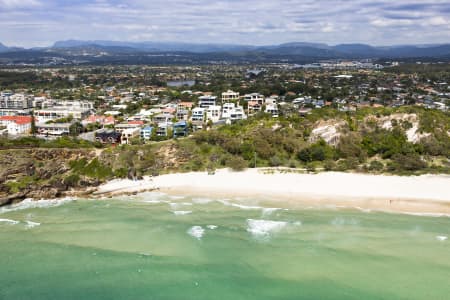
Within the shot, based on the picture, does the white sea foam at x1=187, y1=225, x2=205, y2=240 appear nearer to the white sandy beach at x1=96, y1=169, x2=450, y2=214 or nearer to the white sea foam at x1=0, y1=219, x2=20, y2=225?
the white sandy beach at x1=96, y1=169, x2=450, y2=214

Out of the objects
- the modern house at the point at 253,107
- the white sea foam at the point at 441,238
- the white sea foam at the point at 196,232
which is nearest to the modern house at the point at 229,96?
the modern house at the point at 253,107

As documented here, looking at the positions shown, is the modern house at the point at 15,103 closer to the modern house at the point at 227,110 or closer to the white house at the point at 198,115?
the white house at the point at 198,115

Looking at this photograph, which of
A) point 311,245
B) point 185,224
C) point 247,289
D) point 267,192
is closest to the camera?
point 247,289

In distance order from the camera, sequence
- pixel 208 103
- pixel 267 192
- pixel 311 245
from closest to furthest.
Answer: pixel 311 245 → pixel 267 192 → pixel 208 103

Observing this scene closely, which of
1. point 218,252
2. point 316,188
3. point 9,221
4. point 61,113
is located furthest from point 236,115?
point 218,252

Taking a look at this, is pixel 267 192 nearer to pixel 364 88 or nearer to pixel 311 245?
pixel 311 245

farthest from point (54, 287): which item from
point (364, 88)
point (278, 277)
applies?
point (364, 88)

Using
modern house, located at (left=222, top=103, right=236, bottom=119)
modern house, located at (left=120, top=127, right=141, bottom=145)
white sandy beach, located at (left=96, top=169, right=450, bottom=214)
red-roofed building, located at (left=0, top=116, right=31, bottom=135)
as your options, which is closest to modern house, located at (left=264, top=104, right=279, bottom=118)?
modern house, located at (left=222, top=103, right=236, bottom=119)
